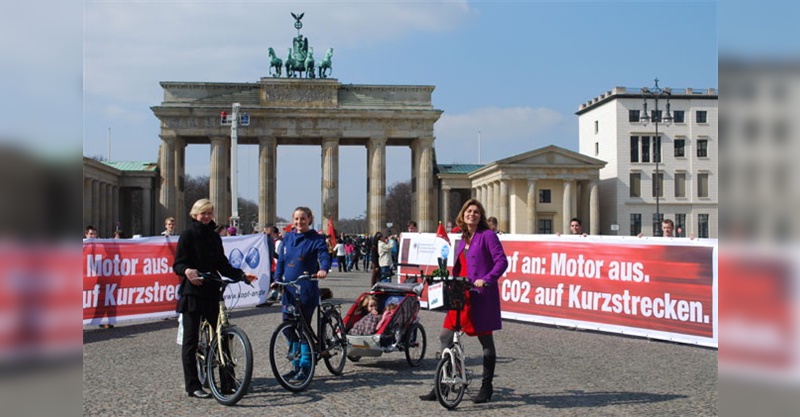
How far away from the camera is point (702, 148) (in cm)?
8062

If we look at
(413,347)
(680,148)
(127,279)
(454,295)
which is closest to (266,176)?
(680,148)

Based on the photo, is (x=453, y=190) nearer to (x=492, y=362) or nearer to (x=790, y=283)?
(x=492, y=362)

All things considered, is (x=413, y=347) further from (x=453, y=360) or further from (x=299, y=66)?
(x=299, y=66)

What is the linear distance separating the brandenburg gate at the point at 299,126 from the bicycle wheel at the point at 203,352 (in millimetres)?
65580

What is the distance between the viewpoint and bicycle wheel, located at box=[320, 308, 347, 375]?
959 cm

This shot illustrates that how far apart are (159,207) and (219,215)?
7876 millimetres

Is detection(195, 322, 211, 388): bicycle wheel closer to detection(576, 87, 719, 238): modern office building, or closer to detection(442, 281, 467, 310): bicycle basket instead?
detection(442, 281, 467, 310): bicycle basket

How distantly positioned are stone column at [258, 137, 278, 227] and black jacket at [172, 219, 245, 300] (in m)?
67.0

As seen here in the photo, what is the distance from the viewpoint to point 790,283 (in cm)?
156

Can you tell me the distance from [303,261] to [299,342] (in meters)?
1.00

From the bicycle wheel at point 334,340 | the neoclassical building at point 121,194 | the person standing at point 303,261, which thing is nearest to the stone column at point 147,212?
the neoclassical building at point 121,194

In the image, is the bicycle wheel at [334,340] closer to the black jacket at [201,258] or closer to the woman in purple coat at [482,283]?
the black jacket at [201,258]

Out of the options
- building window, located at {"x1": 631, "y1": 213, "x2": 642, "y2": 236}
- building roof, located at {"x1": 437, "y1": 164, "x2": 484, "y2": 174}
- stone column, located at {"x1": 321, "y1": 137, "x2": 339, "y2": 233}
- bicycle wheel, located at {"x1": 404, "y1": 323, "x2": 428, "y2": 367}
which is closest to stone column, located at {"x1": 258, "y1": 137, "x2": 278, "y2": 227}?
stone column, located at {"x1": 321, "y1": 137, "x2": 339, "y2": 233}

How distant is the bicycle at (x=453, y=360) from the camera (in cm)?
789
